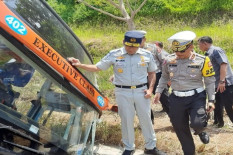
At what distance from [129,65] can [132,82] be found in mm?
192

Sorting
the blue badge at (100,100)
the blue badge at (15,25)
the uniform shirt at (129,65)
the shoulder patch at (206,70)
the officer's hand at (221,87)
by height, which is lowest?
the officer's hand at (221,87)

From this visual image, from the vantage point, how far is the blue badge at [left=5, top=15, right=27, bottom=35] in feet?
8.82

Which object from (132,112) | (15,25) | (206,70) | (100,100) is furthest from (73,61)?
(206,70)

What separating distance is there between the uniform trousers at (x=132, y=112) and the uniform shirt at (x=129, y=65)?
11cm

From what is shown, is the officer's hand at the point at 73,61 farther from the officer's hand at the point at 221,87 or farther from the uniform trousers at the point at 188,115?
the officer's hand at the point at 221,87

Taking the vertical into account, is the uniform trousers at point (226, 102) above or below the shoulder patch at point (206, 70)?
below

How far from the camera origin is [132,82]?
4.22 m

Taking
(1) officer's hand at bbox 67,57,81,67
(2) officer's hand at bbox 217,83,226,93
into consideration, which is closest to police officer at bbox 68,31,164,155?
(1) officer's hand at bbox 67,57,81,67

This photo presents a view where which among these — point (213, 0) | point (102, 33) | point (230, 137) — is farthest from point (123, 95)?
point (213, 0)

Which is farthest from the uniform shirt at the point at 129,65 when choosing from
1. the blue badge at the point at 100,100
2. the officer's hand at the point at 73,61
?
the officer's hand at the point at 73,61

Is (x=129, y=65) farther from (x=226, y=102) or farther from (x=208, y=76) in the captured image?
(x=226, y=102)

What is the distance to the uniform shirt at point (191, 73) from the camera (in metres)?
3.88

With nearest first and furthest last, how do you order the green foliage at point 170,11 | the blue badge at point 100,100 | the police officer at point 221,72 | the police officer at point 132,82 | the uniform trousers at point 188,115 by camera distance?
the blue badge at point 100,100
the uniform trousers at point 188,115
the police officer at point 132,82
the police officer at point 221,72
the green foliage at point 170,11

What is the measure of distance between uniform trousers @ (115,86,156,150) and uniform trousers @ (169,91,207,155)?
36 centimetres
